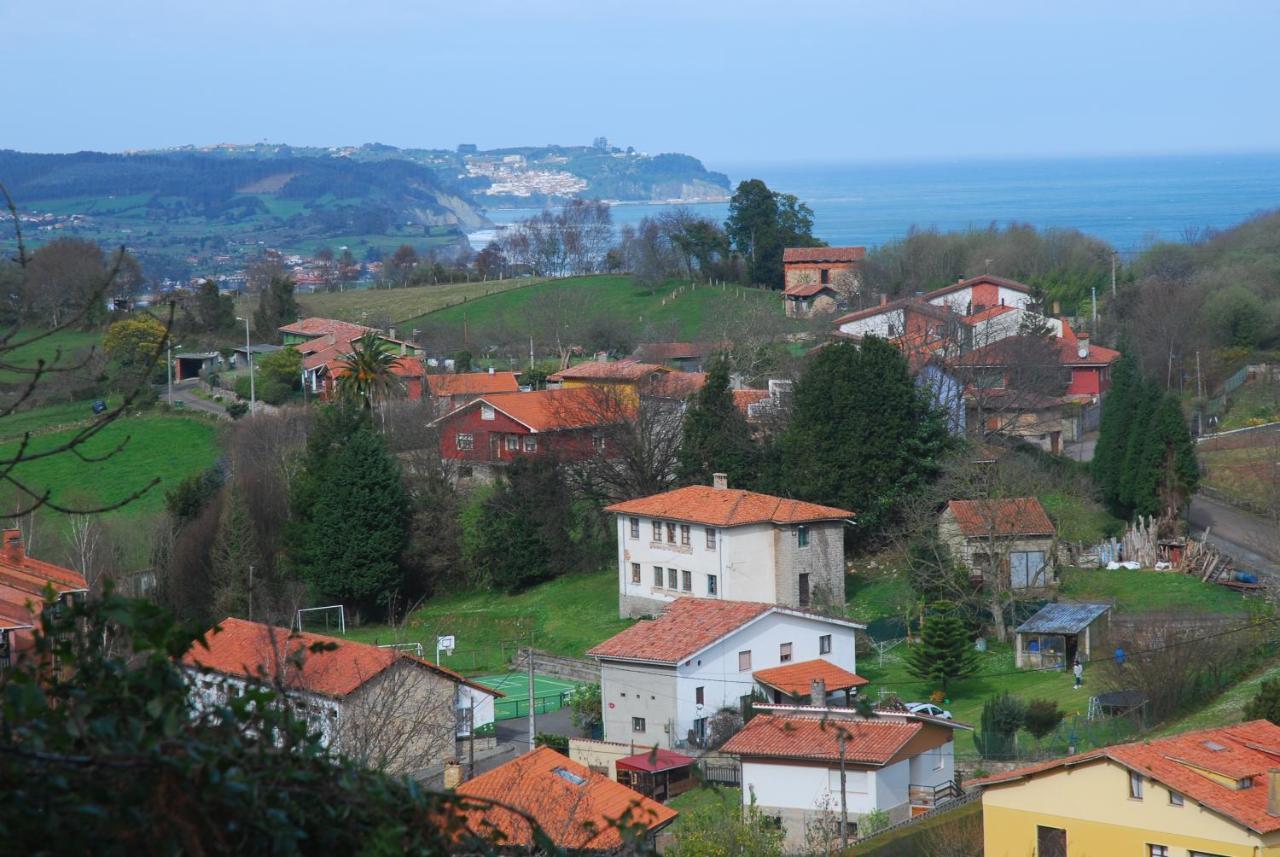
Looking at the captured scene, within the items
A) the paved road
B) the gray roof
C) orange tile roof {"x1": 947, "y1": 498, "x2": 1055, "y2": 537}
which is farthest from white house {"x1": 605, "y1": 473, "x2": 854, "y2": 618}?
the paved road

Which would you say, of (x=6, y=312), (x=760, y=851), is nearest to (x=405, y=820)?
(x=6, y=312)

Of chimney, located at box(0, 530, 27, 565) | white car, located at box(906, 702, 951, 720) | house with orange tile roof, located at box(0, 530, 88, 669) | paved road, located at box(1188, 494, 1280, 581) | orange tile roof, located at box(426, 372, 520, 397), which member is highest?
house with orange tile roof, located at box(0, 530, 88, 669)

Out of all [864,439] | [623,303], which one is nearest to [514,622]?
[864,439]

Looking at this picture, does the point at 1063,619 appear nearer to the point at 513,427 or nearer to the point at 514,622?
the point at 514,622

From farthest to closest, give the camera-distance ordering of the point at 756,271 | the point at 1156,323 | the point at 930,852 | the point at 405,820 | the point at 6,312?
the point at 756,271 < the point at 1156,323 < the point at 930,852 < the point at 6,312 < the point at 405,820

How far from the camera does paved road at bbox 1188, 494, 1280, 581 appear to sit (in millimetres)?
30656

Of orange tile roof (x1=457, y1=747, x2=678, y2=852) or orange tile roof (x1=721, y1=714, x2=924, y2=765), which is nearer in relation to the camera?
orange tile roof (x1=457, y1=747, x2=678, y2=852)

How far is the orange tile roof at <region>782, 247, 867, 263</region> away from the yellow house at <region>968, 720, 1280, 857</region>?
5210 centimetres

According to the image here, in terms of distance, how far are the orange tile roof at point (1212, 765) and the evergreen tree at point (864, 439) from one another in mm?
16901

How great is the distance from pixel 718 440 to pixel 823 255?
111 ft

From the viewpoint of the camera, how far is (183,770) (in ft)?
11.9

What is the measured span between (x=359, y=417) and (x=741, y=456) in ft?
33.3

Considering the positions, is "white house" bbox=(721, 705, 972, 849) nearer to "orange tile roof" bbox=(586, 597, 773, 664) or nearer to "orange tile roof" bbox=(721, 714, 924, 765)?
"orange tile roof" bbox=(721, 714, 924, 765)

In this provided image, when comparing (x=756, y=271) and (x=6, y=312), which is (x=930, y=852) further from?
(x=756, y=271)
